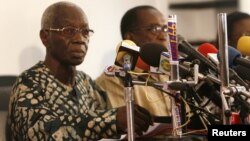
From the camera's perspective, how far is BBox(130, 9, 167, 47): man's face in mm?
2436

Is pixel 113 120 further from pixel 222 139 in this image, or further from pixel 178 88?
pixel 222 139

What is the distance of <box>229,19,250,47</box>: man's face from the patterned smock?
81cm

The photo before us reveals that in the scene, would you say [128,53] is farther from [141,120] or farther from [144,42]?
[144,42]

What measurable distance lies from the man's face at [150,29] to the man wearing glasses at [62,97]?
357 millimetres

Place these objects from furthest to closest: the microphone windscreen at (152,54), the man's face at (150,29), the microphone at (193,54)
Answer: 1. the man's face at (150,29)
2. the microphone windscreen at (152,54)
3. the microphone at (193,54)

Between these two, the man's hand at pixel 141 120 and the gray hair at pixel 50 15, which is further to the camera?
the gray hair at pixel 50 15

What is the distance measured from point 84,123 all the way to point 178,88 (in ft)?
1.84

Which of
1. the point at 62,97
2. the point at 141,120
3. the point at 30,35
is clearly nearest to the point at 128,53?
the point at 141,120

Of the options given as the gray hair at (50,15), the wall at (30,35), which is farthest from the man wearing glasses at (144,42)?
the gray hair at (50,15)

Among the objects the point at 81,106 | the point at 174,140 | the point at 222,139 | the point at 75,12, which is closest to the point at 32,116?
the point at 81,106

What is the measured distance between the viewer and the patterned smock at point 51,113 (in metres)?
1.74

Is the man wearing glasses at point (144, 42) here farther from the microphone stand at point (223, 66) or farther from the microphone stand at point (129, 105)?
the microphone stand at point (223, 66)

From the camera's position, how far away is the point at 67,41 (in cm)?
204

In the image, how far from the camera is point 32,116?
1.82 metres
